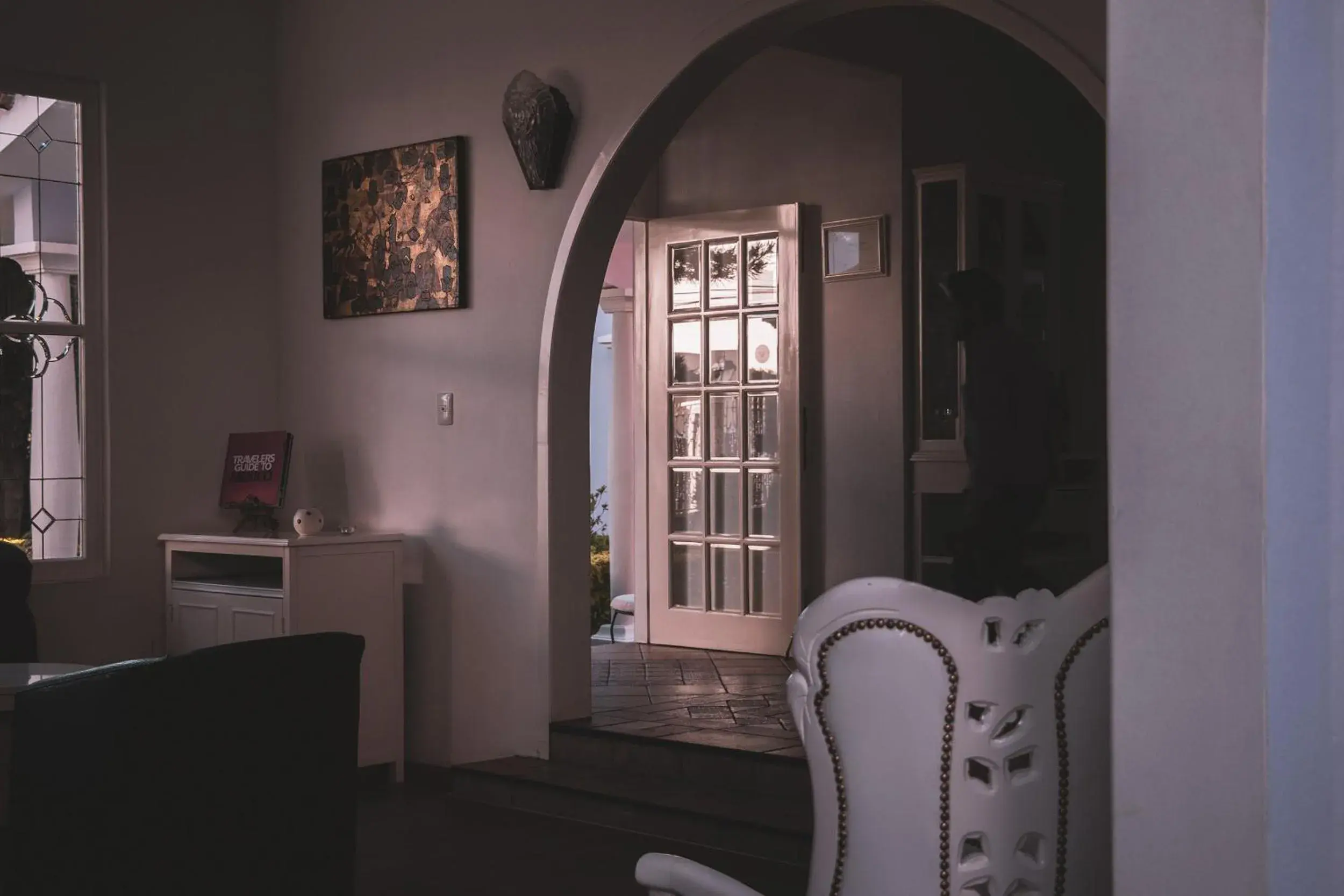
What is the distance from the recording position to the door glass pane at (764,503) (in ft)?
22.1

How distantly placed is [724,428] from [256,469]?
90.3 inches

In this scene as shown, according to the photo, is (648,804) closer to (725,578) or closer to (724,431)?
(725,578)

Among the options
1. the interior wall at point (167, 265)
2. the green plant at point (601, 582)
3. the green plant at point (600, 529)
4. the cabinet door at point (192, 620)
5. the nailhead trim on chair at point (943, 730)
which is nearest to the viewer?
the nailhead trim on chair at point (943, 730)

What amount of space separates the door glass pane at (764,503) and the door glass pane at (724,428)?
6.1 inches

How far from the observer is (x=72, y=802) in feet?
7.04

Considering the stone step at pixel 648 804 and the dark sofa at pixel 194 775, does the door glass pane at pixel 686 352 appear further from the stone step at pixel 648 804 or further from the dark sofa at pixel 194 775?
the dark sofa at pixel 194 775

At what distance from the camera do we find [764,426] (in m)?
6.82

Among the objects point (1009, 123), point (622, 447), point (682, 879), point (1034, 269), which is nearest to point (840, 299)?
point (1034, 269)

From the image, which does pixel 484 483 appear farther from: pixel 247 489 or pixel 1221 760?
pixel 1221 760

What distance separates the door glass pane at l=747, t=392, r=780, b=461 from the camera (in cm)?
677

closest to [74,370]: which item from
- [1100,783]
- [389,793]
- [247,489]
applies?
[247,489]

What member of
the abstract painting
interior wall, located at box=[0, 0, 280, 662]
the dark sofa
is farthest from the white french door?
the dark sofa

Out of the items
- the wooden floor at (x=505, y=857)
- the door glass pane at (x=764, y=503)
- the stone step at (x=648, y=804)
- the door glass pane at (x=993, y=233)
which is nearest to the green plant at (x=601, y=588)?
the door glass pane at (x=764, y=503)

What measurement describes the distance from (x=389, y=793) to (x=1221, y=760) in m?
4.30
